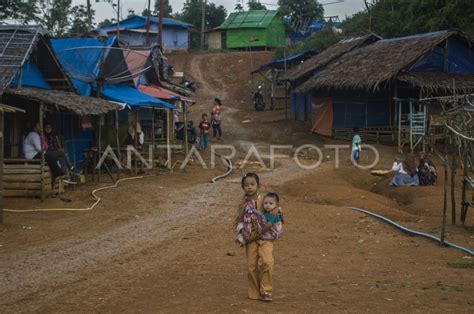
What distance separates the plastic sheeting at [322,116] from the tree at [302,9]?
31.4 meters

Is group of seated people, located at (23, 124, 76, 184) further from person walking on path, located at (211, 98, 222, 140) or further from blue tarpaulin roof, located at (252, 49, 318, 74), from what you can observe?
blue tarpaulin roof, located at (252, 49, 318, 74)

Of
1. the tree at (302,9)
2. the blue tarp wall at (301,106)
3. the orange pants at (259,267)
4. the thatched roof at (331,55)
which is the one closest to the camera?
the orange pants at (259,267)

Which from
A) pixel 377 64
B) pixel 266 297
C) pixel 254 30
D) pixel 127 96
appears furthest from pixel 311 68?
pixel 266 297

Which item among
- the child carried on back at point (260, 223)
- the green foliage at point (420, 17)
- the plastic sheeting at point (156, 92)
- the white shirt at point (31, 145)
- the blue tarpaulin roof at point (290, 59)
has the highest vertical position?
the green foliage at point (420, 17)

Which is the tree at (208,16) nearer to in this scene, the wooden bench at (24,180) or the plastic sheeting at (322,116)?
the plastic sheeting at (322,116)

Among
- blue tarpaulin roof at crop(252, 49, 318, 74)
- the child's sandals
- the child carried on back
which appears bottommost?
the child's sandals

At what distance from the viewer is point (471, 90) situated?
2670cm

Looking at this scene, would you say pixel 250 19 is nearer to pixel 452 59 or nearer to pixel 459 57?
pixel 459 57

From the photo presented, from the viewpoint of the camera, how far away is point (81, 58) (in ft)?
→ 64.3

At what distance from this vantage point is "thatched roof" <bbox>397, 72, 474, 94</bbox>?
84.5ft

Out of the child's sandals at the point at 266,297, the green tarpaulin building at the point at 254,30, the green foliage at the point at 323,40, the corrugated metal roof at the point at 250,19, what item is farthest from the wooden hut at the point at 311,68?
the child's sandals at the point at 266,297

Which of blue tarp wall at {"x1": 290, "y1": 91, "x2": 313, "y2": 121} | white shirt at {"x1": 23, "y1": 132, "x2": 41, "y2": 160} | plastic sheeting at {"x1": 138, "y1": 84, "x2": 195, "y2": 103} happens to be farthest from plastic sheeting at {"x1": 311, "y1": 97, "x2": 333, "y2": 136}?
white shirt at {"x1": 23, "y1": 132, "x2": 41, "y2": 160}

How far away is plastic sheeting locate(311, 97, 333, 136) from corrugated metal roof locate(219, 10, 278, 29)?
2791 cm

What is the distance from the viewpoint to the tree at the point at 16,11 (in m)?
37.3
